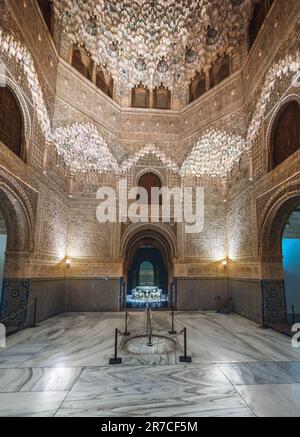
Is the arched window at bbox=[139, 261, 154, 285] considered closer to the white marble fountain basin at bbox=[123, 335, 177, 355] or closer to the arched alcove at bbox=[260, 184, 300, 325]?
the arched alcove at bbox=[260, 184, 300, 325]

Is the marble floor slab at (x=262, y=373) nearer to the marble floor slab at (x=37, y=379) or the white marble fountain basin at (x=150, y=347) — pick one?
the white marble fountain basin at (x=150, y=347)

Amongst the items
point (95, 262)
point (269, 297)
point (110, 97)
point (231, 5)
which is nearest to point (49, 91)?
point (110, 97)

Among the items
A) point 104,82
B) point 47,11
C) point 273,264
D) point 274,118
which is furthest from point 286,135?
point 47,11

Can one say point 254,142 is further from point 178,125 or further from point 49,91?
point 49,91

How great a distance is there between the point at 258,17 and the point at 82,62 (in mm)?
5610

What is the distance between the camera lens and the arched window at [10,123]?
5.09 meters

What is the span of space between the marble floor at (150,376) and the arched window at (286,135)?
3.85 m

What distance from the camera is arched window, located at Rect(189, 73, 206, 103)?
968 centimetres

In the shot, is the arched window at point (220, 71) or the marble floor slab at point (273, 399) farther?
the arched window at point (220, 71)

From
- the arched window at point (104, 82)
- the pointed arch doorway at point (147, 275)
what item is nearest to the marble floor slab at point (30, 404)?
the arched window at point (104, 82)

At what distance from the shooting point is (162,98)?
1030 centimetres

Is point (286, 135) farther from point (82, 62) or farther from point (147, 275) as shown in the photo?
point (147, 275)

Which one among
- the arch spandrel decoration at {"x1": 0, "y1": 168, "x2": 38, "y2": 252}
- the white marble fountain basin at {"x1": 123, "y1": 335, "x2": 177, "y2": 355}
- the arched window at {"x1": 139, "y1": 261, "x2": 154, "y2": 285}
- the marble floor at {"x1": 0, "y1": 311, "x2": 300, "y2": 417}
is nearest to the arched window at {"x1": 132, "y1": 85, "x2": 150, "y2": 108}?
the arch spandrel decoration at {"x1": 0, "y1": 168, "x2": 38, "y2": 252}

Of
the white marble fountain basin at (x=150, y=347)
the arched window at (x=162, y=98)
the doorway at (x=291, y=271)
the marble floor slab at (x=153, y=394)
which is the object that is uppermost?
the arched window at (x=162, y=98)
